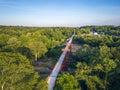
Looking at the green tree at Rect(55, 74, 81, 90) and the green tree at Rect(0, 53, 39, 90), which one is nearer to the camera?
the green tree at Rect(0, 53, 39, 90)

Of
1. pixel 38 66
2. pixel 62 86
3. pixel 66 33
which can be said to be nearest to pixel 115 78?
pixel 62 86

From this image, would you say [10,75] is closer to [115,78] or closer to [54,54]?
[115,78]

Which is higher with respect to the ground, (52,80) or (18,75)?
(18,75)

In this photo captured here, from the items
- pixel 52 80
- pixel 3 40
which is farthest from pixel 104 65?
pixel 3 40

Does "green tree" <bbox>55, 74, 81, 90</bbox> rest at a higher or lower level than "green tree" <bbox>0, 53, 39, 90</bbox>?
lower

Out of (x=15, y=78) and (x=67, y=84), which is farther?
(x=67, y=84)

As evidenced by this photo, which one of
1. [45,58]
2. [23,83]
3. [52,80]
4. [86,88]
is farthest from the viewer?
[45,58]

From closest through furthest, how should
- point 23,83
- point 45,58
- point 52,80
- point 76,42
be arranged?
point 23,83, point 52,80, point 45,58, point 76,42

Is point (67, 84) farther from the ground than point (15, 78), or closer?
closer

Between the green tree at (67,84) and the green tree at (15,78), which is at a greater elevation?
the green tree at (15,78)

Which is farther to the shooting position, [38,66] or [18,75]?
[38,66]

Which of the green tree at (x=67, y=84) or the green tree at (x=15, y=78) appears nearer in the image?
the green tree at (x=15, y=78)
